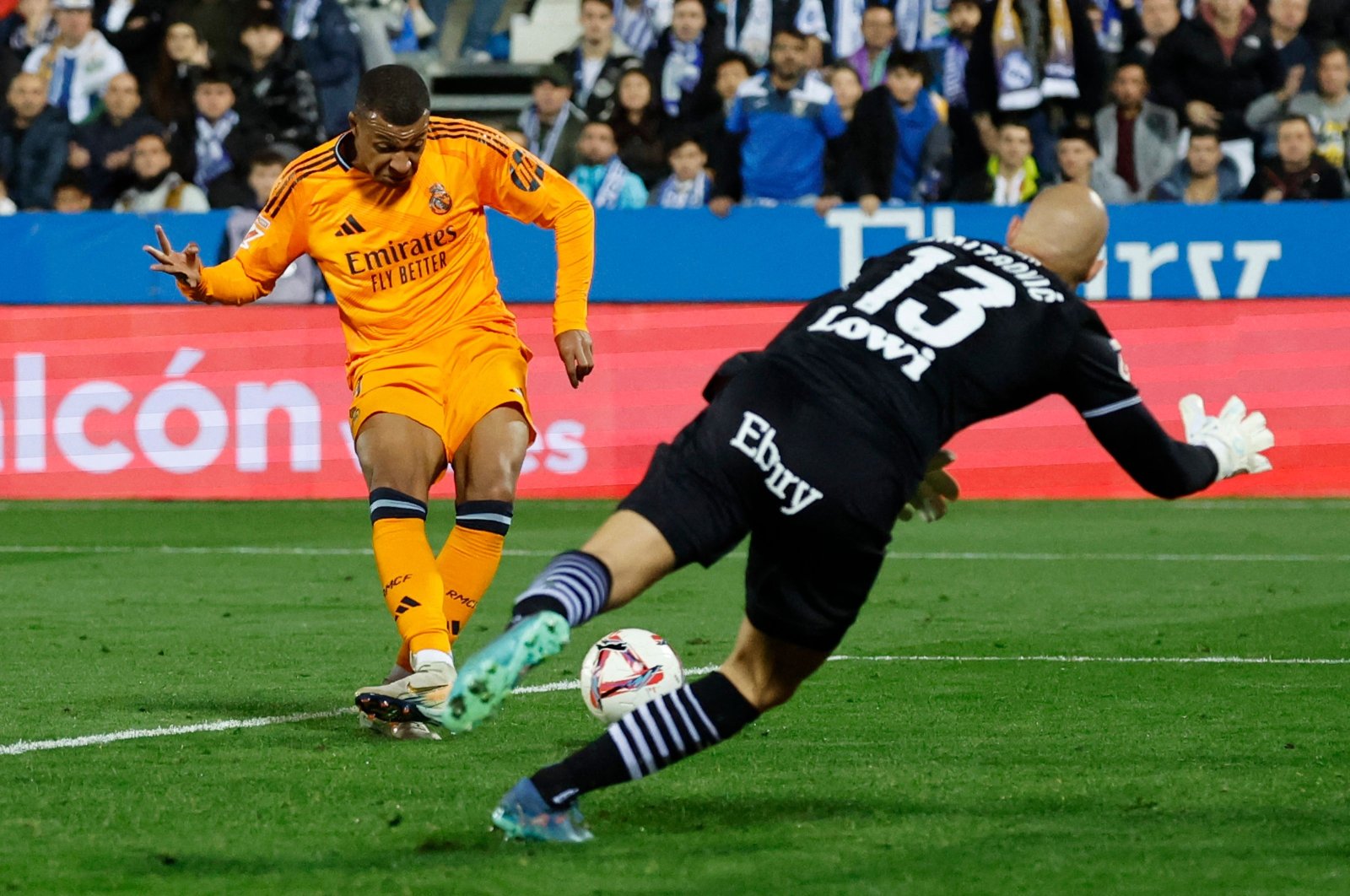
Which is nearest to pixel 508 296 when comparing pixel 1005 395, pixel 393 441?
pixel 393 441

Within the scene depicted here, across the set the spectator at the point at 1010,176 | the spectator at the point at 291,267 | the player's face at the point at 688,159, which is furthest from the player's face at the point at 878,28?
the spectator at the point at 291,267

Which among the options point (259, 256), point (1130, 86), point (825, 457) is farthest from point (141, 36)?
point (825, 457)

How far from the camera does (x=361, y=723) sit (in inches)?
251

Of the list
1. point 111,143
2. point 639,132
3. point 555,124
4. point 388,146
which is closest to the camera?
point 388,146

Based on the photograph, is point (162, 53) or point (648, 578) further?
point (162, 53)

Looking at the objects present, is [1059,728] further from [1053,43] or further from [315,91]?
[315,91]

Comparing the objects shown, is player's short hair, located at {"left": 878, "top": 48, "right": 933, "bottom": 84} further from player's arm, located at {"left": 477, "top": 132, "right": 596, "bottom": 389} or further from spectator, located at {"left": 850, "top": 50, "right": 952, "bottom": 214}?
player's arm, located at {"left": 477, "top": 132, "right": 596, "bottom": 389}

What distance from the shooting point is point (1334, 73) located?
51.5 ft

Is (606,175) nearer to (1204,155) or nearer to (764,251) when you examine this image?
(764,251)

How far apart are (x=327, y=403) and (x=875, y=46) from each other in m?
5.44

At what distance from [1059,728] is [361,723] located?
2048mm

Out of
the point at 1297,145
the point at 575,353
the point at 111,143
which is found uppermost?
the point at 575,353

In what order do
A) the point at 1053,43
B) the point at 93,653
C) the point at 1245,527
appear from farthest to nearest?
the point at 1053,43
the point at 1245,527
the point at 93,653

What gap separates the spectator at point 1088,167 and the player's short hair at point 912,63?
3.60 feet
